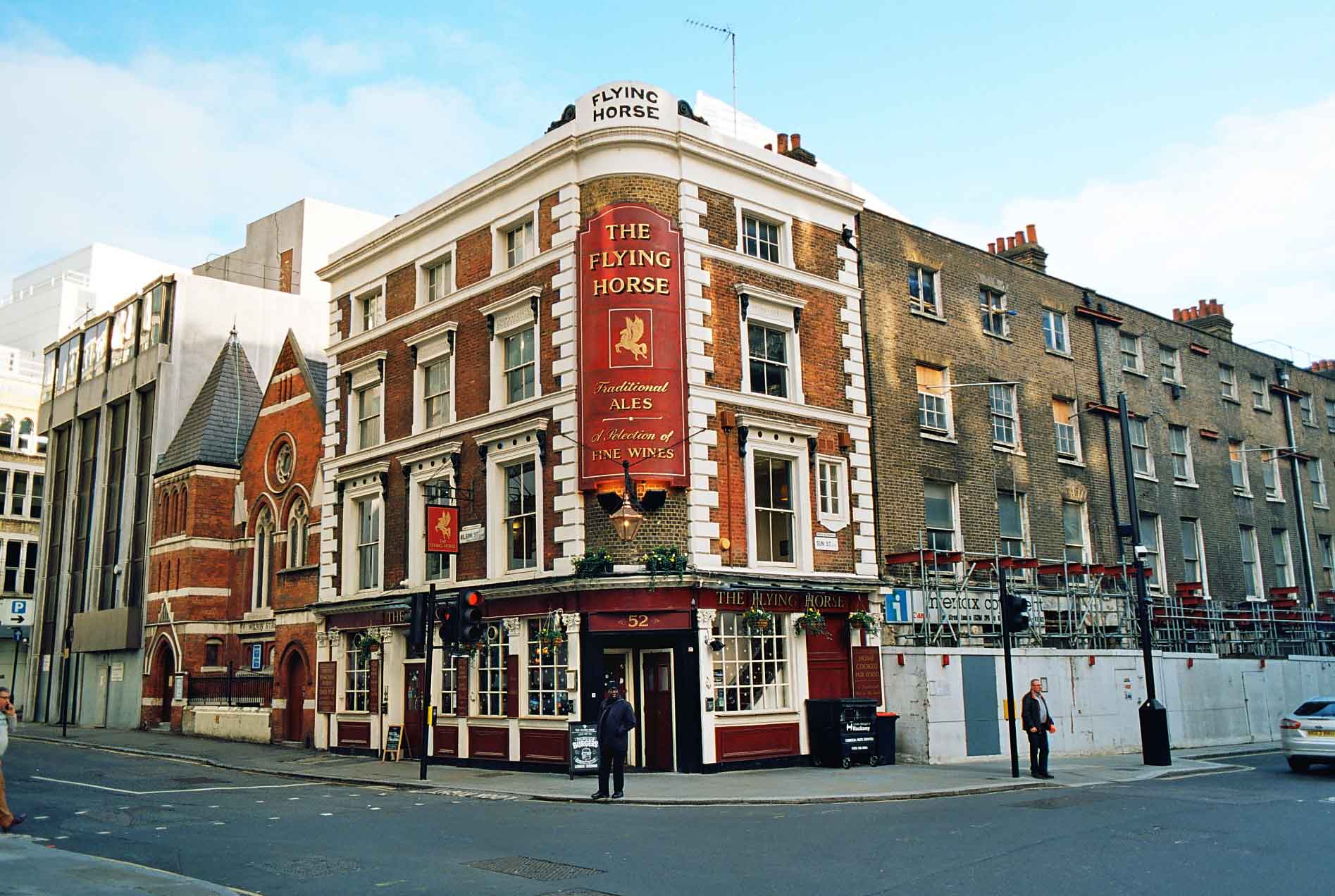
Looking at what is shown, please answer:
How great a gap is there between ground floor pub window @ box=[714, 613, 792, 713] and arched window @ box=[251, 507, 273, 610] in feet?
64.3

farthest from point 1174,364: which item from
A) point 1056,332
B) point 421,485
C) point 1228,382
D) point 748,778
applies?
point 421,485

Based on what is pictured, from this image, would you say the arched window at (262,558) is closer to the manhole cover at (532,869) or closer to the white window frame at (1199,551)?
the manhole cover at (532,869)

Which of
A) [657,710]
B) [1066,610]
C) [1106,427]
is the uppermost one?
[1106,427]

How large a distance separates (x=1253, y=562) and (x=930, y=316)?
17.3 meters

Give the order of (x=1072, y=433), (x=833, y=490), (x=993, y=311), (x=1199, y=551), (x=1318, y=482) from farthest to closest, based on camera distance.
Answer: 1. (x=1318, y=482)
2. (x=1199, y=551)
3. (x=1072, y=433)
4. (x=993, y=311)
5. (x=833, y=490)

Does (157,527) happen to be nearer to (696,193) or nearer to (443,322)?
(443,322)

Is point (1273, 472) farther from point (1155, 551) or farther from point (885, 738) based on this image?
point (885, 738)

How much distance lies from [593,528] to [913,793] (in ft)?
26.0

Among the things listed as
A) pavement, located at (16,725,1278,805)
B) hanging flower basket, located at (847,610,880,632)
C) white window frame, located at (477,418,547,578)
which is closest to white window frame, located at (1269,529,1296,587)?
pavement, located at (16,725,1278,805)

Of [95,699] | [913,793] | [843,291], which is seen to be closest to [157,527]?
[95,699]

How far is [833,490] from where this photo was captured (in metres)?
24.5

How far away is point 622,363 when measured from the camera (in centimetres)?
2175

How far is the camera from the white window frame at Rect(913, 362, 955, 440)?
26984 millimetres

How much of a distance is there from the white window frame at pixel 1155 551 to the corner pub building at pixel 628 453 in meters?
12.2
